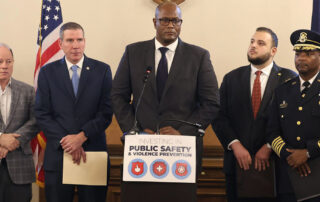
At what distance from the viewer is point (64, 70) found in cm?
396

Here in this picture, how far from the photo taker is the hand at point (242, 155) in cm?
360

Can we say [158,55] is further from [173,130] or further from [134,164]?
[134,164]

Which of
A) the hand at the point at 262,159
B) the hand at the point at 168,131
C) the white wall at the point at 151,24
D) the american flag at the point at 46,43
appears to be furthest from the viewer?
the white wall at the point at 151,24

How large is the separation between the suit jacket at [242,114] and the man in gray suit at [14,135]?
1.56 metres

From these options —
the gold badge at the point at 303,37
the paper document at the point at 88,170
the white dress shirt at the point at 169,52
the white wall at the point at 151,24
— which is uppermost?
the white wall at the point at 151,24

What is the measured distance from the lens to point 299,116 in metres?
3.31

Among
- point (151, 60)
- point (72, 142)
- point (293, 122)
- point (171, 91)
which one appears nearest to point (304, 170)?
point (293, 122)

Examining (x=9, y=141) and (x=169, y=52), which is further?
(x=9, y=141)

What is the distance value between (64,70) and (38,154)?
1.06 meters

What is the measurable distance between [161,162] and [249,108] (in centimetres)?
123

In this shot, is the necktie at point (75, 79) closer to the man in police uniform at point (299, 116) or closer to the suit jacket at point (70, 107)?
the suit jacket at point (70, 107)

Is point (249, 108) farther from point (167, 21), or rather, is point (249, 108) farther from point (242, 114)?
point (167, 21)

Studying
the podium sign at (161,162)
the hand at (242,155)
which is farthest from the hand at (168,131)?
the hand at (242,155)

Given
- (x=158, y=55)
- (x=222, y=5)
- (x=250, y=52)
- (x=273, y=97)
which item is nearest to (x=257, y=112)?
(x=273, y=97)
